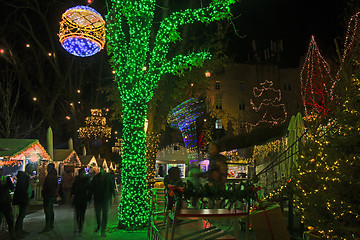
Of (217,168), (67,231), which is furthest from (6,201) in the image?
(217,168)

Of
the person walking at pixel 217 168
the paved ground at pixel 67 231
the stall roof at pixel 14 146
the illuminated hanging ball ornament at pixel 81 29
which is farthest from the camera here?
the stall roof at pixel 14 146

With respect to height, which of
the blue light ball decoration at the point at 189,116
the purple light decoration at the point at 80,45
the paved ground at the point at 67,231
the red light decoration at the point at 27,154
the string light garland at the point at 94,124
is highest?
the purple light decoration at the point at 80,45

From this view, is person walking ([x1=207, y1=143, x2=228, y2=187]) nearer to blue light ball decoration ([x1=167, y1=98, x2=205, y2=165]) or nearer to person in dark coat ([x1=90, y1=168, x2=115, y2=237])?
person in dark coat ([x1=90, y1=168, x2=115, y2=237])

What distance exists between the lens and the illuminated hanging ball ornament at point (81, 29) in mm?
8766

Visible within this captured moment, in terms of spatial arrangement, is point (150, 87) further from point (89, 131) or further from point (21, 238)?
point (89, 131)

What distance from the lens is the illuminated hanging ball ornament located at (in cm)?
877

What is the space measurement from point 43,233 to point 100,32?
→ 18.7ft

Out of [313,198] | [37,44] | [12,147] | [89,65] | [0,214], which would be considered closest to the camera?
[313,198]

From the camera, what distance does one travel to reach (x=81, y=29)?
8.80 metres

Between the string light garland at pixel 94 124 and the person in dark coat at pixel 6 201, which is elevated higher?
the string light garland at pixel 94 124

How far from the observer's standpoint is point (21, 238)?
800 centimetres

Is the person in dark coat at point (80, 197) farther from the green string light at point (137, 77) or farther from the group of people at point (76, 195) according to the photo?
the green string light at point (137, 77)

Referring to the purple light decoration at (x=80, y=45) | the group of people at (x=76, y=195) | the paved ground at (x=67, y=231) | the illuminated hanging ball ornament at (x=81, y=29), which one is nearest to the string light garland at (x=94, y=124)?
the paved ground at (x=67, y=231)

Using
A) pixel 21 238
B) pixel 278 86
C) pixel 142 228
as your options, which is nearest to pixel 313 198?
pixel 142 228
